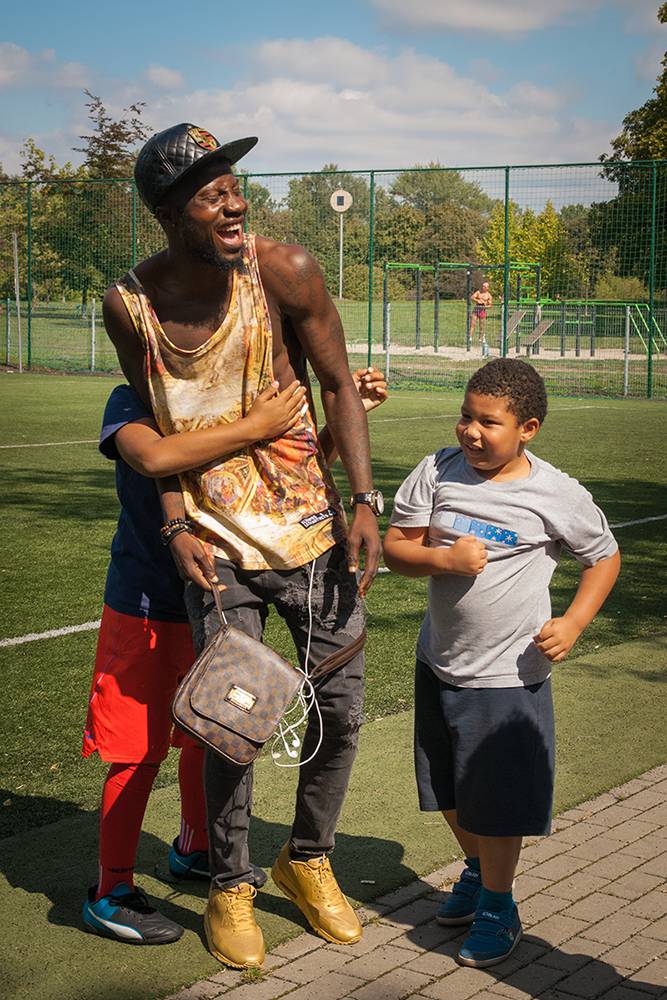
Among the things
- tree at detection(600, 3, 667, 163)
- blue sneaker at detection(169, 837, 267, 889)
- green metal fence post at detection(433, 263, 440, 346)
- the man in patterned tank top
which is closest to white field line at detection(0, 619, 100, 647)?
blue sneaker at detection(169, 837, 267, 889)

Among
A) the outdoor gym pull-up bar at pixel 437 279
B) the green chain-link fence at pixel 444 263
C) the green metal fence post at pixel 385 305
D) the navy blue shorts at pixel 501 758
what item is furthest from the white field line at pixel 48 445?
the outdoor gym pull-up bar at pixel 437 279

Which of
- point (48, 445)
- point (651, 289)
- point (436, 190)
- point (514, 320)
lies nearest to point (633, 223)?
point (651, 289)

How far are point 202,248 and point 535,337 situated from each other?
29.2m

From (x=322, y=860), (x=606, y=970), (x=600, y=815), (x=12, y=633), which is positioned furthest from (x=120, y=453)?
(x=12, y=633)

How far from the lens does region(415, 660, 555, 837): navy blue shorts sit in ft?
11.5

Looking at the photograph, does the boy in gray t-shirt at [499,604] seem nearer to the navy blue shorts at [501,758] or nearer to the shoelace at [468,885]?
the navy blue shorts at [501,758]

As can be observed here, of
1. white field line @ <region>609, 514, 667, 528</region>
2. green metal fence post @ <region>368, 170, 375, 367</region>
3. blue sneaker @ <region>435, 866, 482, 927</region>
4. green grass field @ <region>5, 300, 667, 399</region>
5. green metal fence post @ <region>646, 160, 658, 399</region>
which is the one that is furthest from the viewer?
Result: green metal fence post @ <region>368, 170, 375, 367</region>

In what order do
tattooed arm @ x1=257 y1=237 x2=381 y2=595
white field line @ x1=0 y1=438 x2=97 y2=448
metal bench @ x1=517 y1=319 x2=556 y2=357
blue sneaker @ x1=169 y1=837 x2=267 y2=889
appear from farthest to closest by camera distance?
1. metal bench @ x1=517 y1=319 x2=556 y2=357
2. white field line @ x1=0 y1=438 x2=97 y2=448
3. blue sneaker @ x1=169 y1=837 x2=267 y2=889
4. tattooed arm @ x1=257 y1=237 x2=381 y2=595

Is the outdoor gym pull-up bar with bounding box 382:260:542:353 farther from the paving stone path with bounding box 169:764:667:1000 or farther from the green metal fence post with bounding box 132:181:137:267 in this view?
the paving stone path with bounding box 169:764:667:1000

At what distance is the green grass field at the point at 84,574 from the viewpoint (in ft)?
17.3

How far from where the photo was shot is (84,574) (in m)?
8.80

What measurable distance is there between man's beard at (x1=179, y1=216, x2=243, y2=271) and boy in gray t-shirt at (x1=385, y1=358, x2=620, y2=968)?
28.6 inches

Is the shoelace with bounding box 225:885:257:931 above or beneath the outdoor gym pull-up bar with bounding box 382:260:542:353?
beneath

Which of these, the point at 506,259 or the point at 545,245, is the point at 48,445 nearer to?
the point at 506,259
